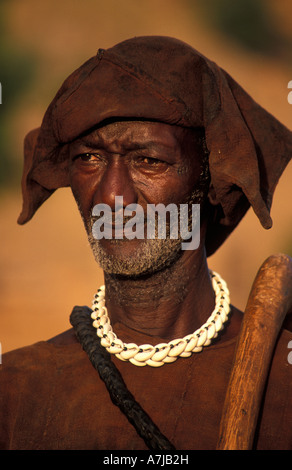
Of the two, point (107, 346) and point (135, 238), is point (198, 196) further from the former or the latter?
point (107, 346)

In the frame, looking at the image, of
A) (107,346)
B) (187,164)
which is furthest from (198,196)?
(107,346)

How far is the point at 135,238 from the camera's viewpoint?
3287 millimetres

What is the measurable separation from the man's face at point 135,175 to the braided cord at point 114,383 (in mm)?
317

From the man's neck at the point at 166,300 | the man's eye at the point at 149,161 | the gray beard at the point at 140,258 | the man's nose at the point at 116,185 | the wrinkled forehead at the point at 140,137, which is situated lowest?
the man's neck at the point at 166,300

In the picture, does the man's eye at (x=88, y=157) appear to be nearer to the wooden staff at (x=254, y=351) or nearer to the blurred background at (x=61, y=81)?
the wooden staff at (x=254, y=351)

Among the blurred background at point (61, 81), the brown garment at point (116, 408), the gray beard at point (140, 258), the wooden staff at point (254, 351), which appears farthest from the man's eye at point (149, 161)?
the blurred background at point (61, 81)

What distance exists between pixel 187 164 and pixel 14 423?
3.94 feet

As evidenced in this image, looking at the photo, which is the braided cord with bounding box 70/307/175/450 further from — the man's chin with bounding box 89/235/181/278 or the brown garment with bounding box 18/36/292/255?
the brown garment with bounding box 18/36/292/255

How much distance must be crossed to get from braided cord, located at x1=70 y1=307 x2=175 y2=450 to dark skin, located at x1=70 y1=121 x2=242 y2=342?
0.44 feet

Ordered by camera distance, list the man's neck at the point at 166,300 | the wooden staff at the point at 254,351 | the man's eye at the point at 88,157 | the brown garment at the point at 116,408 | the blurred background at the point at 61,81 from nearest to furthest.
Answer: the wooden staff at the point at 254,351 → the brown garment at the point at 116,408 → the man's eye at the point at 88,157 → the man's neck at the point at 166,300 → the blurred background at the point at 61,81

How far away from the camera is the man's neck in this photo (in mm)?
3430

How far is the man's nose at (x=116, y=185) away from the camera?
10.5 feet

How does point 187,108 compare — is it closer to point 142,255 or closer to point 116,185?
point 116,185

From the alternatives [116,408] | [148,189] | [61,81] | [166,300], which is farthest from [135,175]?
[61,81]
